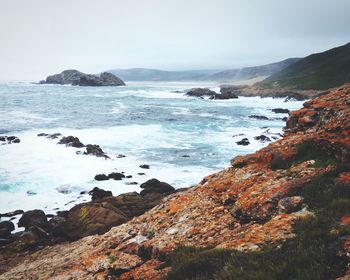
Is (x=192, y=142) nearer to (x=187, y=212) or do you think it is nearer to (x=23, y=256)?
(x=23, y=256)

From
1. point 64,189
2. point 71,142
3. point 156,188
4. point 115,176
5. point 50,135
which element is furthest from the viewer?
point 50,135

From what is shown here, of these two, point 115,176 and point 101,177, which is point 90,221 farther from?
point 115,176

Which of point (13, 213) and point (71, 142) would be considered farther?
point (71, 142)

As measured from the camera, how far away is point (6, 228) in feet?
66.9

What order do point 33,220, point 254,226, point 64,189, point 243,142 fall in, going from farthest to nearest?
point 243,142 < point 64,189 < point 33,220 < point 254,226

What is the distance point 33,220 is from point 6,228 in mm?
1542

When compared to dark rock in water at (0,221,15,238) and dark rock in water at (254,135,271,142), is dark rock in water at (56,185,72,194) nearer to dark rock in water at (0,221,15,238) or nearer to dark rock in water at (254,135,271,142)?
dark rock in water at (0,221,15,238)

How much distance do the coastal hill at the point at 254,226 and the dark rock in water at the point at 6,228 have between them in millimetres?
6670

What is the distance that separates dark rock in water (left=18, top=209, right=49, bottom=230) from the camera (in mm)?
20467

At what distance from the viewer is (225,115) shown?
252 ft

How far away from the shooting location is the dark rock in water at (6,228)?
19.5 metres

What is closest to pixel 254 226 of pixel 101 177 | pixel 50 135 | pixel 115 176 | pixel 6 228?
pixel 6 228

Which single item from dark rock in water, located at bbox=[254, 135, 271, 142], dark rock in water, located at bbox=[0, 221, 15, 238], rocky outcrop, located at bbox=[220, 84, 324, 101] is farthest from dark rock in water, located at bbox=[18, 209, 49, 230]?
rocky outcrop, located at bbox=[220, 84, 324, 101]

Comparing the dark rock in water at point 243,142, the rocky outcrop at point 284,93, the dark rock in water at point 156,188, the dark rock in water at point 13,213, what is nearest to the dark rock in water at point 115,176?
the dark rock in water at point 156,188
